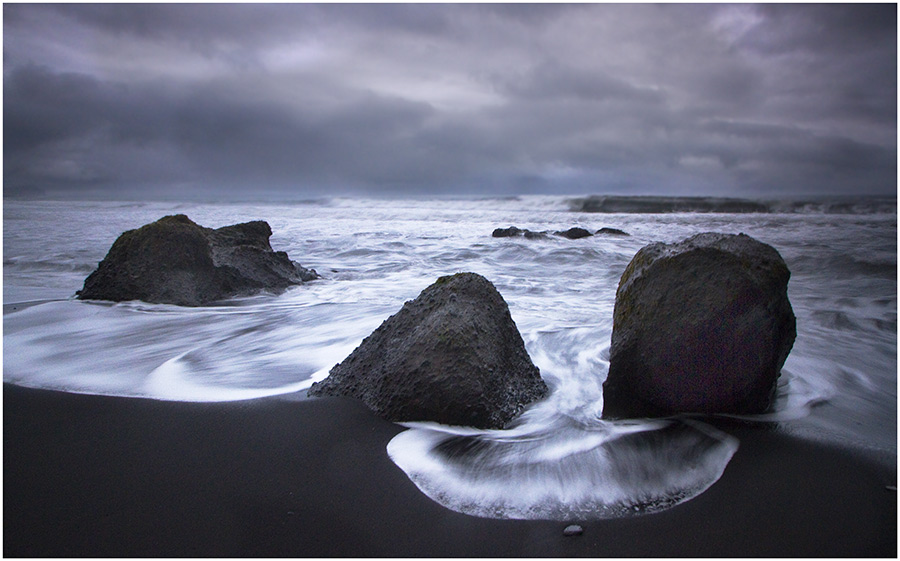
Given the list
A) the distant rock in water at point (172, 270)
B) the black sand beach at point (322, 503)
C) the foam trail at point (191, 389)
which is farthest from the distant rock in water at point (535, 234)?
the black sand beach at point (322, 503)

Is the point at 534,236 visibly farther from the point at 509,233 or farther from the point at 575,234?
the point at 575,234

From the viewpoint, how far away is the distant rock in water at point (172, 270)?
4.73 meters

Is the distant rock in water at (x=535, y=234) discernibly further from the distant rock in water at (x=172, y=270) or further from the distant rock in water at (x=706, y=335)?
the distant rock in water at (x=706, y=335)

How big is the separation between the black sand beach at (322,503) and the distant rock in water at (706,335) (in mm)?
241

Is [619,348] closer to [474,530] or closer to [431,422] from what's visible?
[431,422]

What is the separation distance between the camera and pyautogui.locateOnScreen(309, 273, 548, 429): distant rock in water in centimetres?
225

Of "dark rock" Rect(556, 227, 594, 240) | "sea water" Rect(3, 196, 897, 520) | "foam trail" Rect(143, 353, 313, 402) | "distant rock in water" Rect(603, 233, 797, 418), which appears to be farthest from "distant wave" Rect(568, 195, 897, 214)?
"foam trail" Rect(143, 353, 313, 402)

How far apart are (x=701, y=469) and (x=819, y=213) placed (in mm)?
24107

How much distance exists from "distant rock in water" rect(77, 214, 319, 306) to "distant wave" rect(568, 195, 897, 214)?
23.4m

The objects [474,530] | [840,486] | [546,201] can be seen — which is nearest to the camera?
[474,530]

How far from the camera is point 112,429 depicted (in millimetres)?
2209

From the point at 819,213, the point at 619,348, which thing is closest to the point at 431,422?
the point at 619,348

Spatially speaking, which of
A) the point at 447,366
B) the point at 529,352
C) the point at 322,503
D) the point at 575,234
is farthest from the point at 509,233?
the point at 322,503

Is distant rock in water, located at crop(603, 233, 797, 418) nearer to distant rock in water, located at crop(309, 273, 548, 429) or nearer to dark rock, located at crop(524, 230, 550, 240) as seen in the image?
distant rock in water, located at crop(309, 273, 548, 429)
